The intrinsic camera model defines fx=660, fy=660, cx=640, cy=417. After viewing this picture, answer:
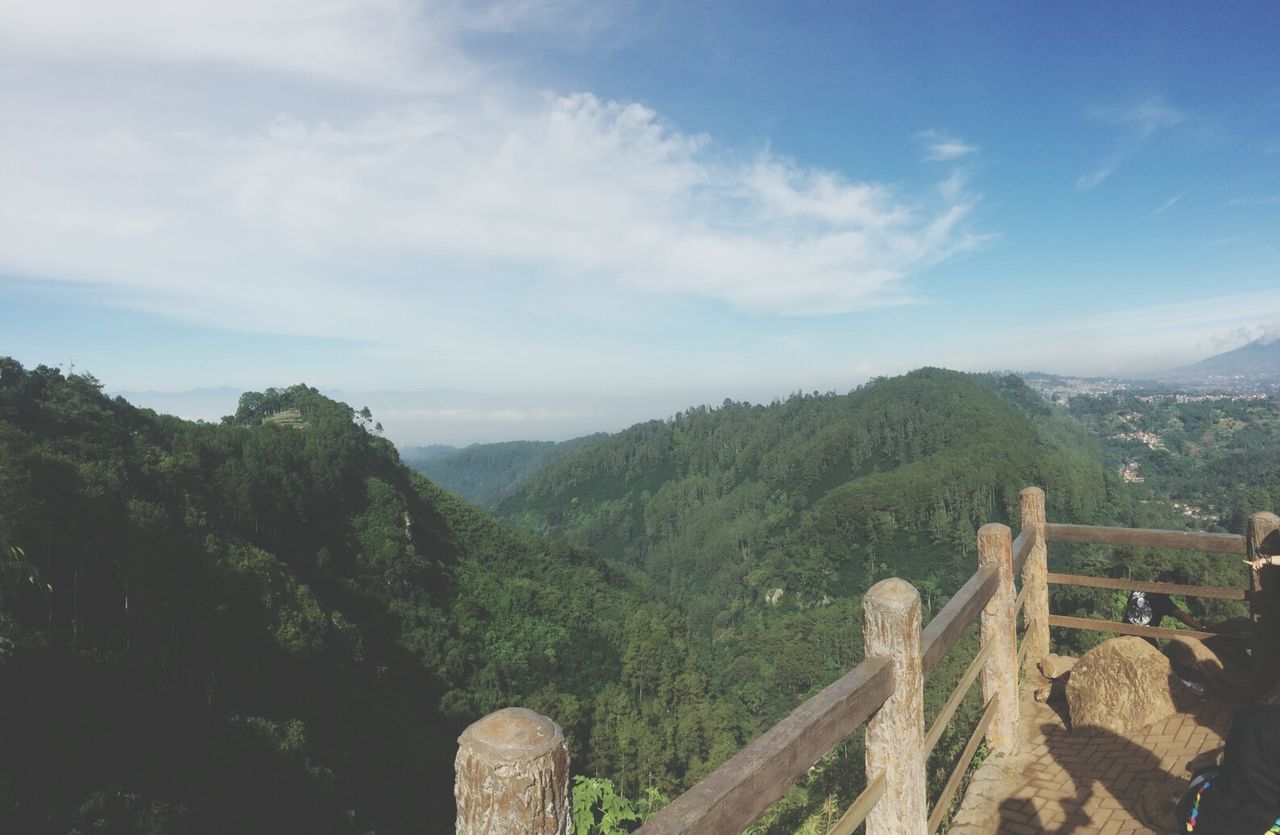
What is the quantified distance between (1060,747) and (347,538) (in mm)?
51669

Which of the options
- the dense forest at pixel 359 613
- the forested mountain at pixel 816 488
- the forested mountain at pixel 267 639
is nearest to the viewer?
the forested mountain at pixel 267 639

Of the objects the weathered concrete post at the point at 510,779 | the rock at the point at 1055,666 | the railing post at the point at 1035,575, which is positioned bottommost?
the rock at the point at 1055,666

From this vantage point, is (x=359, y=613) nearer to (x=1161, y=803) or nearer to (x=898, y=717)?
(x=1161, y=803)

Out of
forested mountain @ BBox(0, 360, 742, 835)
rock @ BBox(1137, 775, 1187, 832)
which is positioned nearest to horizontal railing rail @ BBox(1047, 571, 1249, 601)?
rock @ BBox(1137, 775, 1187, 832)

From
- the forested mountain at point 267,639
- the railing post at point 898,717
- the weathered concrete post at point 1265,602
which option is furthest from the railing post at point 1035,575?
the forested mountain at point 267,639

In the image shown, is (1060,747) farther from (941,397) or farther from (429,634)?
→ (941,397)

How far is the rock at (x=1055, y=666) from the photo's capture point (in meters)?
4.79

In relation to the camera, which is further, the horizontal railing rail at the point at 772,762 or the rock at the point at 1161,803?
the rock at the point at 1161,803

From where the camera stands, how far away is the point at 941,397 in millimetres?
123375

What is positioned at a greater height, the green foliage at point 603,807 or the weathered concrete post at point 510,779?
the weathered concrete post at point 510,779

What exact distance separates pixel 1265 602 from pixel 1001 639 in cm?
152

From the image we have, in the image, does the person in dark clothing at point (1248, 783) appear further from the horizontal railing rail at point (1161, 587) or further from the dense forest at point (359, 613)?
the dense forest at point (359, 613)

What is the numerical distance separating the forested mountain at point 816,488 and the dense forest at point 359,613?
2.10 feet

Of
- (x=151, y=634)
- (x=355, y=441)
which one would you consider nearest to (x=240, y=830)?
(x=151, y=634)
